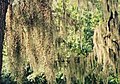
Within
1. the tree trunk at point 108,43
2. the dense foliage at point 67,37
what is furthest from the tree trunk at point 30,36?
the tree trunk at point 108,43

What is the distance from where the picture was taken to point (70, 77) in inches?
237

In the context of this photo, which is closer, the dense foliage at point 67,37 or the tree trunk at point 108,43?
the dense foliage at point 67,37

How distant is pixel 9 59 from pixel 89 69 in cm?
318

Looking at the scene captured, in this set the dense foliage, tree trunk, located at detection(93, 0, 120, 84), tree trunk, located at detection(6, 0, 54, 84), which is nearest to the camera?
tree trunk, located at detection(6, 0, 54, 84)

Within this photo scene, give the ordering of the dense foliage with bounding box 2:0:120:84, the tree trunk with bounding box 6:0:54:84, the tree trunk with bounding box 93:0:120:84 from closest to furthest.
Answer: the tree trunk with bounding box 6:0:54:84 < the dense foliage with bounding box 2:0:120:84 < the tree trunk with bounding box 93:0:120:84

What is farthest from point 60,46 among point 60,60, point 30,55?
point 30,55

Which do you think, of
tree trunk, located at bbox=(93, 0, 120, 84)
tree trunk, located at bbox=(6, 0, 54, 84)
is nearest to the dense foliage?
tree trunk, located at bbox=(6, 0, 54, 84)

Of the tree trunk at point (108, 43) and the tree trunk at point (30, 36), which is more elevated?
the tree trunk at point (30, 36)

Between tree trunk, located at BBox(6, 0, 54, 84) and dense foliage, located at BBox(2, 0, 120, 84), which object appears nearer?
tree trunk, located at BBox(6, 0, 54, 84)

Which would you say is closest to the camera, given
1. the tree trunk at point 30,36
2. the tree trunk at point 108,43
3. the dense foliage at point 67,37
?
the tree trunk at point 30,36

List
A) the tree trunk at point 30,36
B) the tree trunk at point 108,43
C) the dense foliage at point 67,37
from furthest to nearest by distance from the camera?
the tree trunk at point 108,43, the dense foliage at point 67,37, the tree trunk at point 30,36

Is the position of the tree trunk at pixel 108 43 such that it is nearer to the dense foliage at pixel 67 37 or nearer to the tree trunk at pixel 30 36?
the dense foliage at pixel 67 37

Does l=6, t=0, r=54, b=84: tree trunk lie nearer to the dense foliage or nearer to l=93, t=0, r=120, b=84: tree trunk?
the dense foliage

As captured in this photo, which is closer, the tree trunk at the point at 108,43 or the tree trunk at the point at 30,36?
the tree trunk at the point at 30,36
